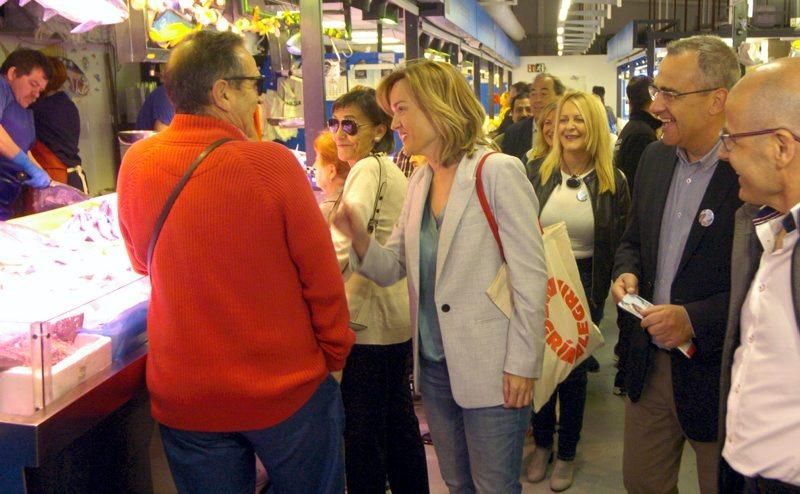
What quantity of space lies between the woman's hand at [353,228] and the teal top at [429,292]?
0.18m

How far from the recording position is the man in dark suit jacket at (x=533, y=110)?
5.50 m

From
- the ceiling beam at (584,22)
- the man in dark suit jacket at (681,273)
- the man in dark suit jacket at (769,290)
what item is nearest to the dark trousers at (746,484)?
the man in dark suit jacket at (769,290)

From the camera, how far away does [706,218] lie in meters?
2.21

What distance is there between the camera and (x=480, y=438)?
2230 millimetres

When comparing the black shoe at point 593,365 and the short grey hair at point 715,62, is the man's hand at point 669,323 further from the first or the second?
the black shoe at point 593,365

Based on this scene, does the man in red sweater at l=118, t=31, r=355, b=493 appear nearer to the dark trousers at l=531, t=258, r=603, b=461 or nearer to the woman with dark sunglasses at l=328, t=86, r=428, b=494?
the woman with dark sunglasses at l=328, t=86, r=428, b=494

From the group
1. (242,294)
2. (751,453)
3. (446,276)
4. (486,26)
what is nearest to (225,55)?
(242,294)

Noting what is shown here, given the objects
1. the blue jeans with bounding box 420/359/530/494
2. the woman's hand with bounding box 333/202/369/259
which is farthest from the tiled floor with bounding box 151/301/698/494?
the woman's hand with bounding box 333/202/369/259

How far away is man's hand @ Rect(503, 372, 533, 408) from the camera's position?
7.11ft

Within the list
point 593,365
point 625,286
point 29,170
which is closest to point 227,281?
point 625,286

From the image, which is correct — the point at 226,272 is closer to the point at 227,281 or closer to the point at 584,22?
the point at 227,281

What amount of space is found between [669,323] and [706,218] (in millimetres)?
319

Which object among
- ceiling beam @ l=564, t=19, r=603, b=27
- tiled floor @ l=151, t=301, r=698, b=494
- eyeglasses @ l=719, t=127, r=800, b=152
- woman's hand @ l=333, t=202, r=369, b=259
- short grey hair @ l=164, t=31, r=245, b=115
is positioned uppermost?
ceiling beam @ l=564, t=19, r=603, b=27

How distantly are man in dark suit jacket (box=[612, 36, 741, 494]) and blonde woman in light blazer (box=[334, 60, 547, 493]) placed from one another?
1.33ft
